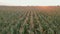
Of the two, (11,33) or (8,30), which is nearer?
(11,33)

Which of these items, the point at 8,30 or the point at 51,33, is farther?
the point at 8,30

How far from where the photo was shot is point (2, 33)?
11.4 metres

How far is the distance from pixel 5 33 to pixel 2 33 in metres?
0.20

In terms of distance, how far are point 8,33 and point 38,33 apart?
1.80 m

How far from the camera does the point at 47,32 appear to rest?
11.7m

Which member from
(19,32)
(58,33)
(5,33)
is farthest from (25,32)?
(58,33)

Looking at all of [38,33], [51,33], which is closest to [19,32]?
[38,33]

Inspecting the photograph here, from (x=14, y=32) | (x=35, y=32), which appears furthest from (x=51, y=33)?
(x=14, y=32)

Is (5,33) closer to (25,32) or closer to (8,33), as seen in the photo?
(8,33)

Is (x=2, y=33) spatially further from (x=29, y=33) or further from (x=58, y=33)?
(x=58, y=33)

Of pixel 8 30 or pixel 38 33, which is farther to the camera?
pixel 8 30

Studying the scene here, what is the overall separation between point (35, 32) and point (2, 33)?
1999mm

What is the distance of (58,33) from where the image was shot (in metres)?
11.4

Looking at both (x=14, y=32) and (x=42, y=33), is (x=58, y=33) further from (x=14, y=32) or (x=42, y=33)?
(x=14, y=32)
